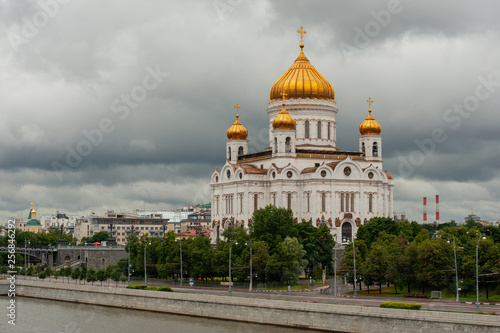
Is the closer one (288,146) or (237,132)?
(288,146)

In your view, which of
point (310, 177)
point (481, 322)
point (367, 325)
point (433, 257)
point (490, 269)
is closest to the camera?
point (481, 322)

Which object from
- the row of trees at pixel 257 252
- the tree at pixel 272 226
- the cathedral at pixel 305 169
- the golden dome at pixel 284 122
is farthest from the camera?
the golden dome at pixel 284 122

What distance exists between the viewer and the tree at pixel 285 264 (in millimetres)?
68981

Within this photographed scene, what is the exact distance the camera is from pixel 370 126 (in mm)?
96938

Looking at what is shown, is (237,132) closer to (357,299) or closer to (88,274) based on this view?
(88,274)

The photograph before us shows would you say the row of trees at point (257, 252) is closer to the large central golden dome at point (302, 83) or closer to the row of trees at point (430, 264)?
the row of trees at point (430, 264)

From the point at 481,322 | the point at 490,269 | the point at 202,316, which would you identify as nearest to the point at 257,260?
the point at 202,316

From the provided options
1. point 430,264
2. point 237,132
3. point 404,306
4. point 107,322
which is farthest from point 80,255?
point 404,306

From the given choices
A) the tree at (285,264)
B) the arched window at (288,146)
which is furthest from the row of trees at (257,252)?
the arched window at (288,146)

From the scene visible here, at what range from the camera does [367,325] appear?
45.8 metres

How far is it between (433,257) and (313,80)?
43046mm

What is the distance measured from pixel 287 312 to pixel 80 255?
51.3 m

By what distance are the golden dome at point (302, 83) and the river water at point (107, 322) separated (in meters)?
40.9

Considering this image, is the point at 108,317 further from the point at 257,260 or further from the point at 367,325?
the point at 367,325
